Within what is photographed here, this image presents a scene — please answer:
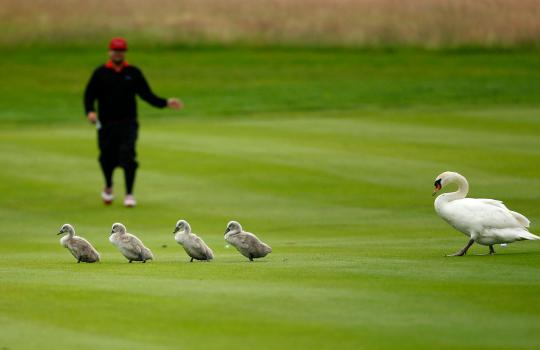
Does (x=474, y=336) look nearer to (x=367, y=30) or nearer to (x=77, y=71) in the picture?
(x=77, y=71)

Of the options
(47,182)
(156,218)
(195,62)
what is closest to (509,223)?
(156,218)

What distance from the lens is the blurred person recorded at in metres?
21.3

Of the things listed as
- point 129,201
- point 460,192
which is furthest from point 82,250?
point 129,201

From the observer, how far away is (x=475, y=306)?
1036cm

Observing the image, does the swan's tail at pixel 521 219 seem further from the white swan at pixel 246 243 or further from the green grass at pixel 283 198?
the white swan at pixel 246 243

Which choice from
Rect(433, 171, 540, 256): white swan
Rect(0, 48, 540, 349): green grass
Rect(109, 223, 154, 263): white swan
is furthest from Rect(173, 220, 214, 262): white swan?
Rect(433, 171, 540, 256): white swan

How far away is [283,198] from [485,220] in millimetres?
7849

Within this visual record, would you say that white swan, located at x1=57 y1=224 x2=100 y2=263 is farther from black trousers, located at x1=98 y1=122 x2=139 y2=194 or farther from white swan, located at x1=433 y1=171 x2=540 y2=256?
black trousers, located at x1=98 y1=122 x2=139 y2=194

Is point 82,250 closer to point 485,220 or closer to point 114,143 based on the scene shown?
point 485,220

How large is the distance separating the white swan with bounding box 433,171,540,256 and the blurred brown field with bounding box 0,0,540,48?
1391 inches

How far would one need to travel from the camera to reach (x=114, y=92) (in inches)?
839

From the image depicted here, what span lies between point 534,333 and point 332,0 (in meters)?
40.7

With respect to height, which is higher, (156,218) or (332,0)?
(332,0)

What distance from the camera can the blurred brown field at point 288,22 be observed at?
4853 cm
